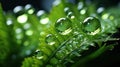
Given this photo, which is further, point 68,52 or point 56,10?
point 56,10

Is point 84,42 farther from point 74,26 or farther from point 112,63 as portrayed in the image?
point 112,63

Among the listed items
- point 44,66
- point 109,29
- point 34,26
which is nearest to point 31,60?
point 44,66

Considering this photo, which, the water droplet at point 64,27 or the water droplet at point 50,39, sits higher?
the water droplet at point 64,27

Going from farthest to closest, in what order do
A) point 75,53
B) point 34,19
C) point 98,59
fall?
point 34,19 → point 98,59 → point 75,53

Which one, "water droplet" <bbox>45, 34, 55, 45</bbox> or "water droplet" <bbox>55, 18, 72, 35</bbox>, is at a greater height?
"water droplet" <bbox>55, 18, 72, 35</bbox>

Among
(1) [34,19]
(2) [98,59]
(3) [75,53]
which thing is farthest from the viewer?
(1) [34,19]

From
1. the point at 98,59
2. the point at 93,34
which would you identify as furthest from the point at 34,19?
the point at 93,34

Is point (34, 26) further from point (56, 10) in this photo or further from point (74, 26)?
point (74, 26)

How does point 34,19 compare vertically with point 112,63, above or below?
above
